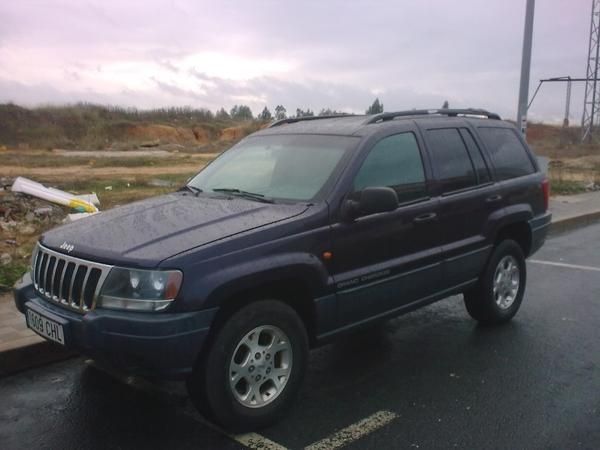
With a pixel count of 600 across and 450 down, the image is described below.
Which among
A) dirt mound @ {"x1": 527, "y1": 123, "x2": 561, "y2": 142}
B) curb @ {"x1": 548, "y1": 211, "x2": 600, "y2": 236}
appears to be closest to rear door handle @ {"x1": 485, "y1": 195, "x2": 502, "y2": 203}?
curb @ {"x1": 548, "y1": 211, "x2": 600, "y2": 236}

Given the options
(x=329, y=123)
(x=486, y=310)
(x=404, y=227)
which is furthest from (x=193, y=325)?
(x=486, y=310)

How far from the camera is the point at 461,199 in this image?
486cm

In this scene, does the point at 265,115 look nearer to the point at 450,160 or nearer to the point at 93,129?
the point at 93,129

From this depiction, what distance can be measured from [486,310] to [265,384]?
8.30 ft

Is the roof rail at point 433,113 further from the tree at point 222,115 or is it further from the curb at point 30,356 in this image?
the tree at point 222,115

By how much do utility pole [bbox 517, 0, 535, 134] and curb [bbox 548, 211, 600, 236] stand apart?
2.08m

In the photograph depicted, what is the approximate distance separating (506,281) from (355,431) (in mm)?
2536

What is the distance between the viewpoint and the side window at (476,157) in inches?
203

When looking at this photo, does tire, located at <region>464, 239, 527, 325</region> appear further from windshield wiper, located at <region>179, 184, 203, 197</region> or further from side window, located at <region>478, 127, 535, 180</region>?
windshield wiper, located at <region>179, 184, 203, 197</region>

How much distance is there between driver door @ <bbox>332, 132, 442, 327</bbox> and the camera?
3.97m

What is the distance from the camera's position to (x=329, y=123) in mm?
4824

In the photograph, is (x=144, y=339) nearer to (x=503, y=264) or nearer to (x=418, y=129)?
(x=418, y=129)

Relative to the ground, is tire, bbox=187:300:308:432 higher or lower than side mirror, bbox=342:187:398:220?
lower

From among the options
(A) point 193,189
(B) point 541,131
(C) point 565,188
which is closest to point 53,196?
(A) point 193,189
